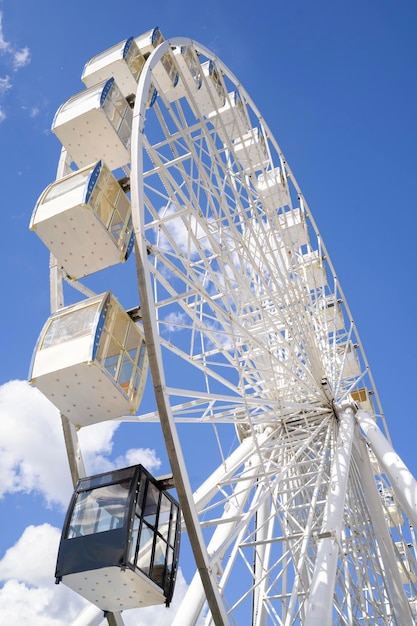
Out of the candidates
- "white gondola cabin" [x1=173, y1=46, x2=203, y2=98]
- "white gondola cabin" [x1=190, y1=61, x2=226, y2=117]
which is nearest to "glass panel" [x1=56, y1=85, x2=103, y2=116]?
"white gondola cabin" [x1=173, y1=46, x2=203, y2=98]

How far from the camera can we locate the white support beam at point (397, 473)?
9.34 m

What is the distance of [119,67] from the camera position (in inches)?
481

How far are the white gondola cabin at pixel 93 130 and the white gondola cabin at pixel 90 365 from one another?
2965 millimetres

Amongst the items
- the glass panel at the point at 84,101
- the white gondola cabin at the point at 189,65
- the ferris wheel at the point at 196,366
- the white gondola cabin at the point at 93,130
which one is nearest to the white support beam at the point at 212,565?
the ferris wheel at the point at 196,366

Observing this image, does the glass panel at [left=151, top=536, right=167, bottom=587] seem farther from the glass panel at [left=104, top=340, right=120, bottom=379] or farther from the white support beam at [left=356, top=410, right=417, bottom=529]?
the white support beam at [left=356, top=410, right=417, bottom=529]

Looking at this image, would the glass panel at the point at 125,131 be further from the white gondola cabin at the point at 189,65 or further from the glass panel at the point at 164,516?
the glass panel at the point at 164,516

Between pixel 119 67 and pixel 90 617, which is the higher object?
pixel 119 67

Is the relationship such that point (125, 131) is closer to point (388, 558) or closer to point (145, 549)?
point (145, 549)

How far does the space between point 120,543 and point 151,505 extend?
38.4 inches

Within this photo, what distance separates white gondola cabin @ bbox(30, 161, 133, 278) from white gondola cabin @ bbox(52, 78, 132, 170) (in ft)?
3.77

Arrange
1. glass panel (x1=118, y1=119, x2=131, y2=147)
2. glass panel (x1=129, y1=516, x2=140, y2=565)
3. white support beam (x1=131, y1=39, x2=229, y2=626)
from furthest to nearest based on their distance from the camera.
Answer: glass panel (x1=118, y1=119, x2=131, y2=147) < glass panel (x1=129, y1=516, x2=140, y2=565) < white support beam (x1=131, y1=39, x2=229, y2=626)

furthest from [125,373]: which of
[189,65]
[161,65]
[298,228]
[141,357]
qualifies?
[298,228]

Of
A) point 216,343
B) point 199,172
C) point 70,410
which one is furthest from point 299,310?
point 70,410

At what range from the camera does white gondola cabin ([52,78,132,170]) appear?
10516 mm
